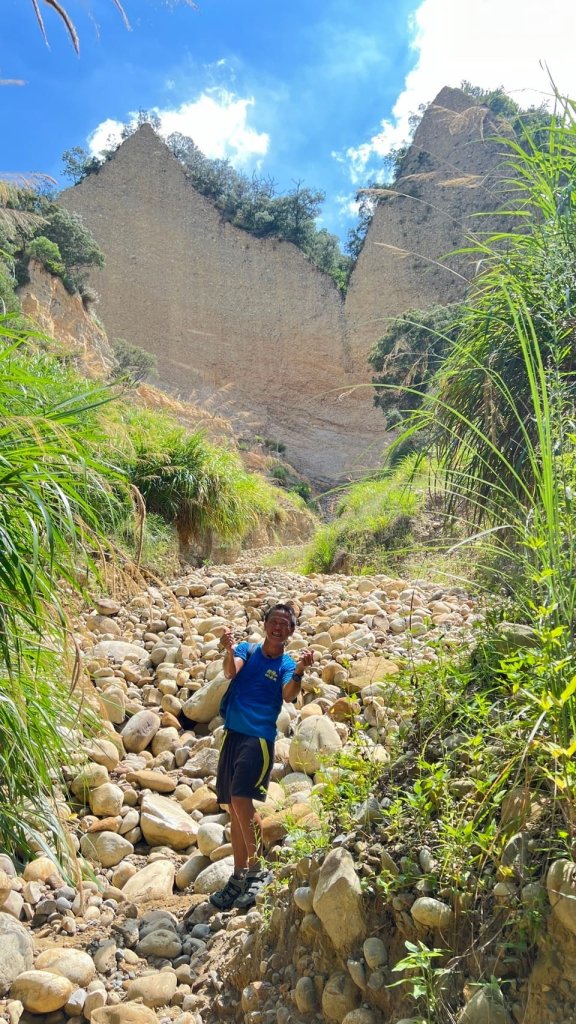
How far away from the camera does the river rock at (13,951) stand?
1863 mm

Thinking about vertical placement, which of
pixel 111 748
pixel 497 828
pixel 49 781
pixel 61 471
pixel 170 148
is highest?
pixel 170 148

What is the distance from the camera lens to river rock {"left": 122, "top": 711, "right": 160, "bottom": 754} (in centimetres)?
343

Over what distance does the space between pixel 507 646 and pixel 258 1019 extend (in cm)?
104

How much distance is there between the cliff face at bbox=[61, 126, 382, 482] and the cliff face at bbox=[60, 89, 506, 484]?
41mm

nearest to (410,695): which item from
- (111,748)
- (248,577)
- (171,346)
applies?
(111,748)

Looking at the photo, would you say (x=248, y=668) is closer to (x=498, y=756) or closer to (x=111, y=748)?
(x=111, y=748)

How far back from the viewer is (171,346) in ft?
93.0

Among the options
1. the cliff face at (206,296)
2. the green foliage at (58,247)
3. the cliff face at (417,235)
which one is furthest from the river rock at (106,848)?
the cliff face at (417,235)

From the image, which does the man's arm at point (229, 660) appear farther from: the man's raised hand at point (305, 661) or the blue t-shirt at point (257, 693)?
the man's raised hand at point (305, 661)

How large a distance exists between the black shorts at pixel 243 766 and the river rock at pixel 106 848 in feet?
1.37

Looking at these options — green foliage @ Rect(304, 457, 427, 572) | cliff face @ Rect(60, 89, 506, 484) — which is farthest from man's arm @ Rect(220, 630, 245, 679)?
cliff face @ Rect(60, 89, 506, 484)

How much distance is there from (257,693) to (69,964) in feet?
3.40

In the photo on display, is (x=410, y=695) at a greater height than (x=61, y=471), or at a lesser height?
lesser

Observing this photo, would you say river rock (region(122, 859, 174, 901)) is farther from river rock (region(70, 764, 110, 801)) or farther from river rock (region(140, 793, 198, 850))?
river rock (region(70, 764, 110, 801))
